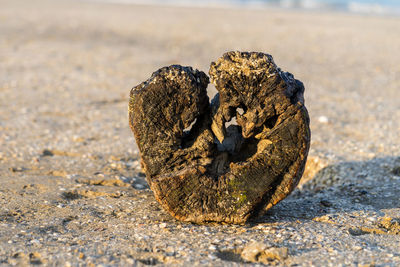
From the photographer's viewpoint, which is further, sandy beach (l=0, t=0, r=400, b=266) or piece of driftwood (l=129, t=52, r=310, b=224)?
piece of driftwood (l=129, t=52, r=310, b=224)

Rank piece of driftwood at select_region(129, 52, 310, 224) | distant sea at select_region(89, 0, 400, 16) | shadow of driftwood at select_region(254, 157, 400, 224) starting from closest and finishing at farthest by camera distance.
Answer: piece of driftwood at select_region(129, 52, 310, 224) → shadow of driftwood at select_region(254, 157, 400, 224) → distant sea at select_region(89, 0, 400, 16)

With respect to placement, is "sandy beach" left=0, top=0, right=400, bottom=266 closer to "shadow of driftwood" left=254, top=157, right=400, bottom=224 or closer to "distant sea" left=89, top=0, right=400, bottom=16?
"shadow of driftwood" left=254, top=157, right=400, bottom=224

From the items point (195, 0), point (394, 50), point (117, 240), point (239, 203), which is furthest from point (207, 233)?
point (195, 0)

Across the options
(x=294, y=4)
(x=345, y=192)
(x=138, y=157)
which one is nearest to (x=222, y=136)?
(x=345, y=192)

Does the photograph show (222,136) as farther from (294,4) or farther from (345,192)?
(294,4)

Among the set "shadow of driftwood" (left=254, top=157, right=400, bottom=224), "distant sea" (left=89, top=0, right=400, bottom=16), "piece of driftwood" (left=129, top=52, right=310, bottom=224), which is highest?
"distant sea" (left=89, top=0, right=400, bottom=16)

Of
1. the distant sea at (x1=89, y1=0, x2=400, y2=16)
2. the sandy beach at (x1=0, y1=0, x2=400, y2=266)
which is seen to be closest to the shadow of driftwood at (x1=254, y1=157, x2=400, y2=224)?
the sandy beach at (x1=0, y1=0, x2=400, y2=266)

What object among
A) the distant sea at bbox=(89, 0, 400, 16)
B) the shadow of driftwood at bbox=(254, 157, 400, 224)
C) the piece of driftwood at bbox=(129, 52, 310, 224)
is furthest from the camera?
the distant sea at bbox=(89, 0, 400, 16)
